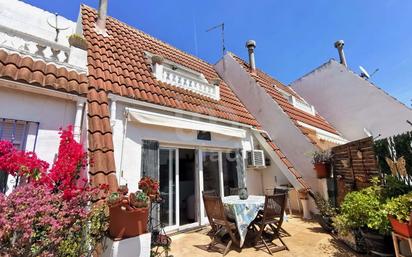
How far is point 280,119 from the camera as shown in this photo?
40.2 ft

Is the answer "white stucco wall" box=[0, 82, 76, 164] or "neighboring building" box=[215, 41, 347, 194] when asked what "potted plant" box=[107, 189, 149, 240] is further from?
"neighboring building" box=[215, 41, 347, 194]

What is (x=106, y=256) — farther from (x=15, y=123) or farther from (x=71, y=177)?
(x=15, y=123)

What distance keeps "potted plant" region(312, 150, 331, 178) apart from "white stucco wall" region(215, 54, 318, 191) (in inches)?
24.2

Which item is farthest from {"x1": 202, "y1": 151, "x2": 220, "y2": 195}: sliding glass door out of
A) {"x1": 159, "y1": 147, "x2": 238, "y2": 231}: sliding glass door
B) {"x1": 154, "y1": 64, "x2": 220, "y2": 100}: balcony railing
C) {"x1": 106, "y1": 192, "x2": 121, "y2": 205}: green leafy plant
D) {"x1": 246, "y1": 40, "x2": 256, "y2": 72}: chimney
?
{"x1": 246, "y1": 40, "x2": 256, "y2": 72}: chimney

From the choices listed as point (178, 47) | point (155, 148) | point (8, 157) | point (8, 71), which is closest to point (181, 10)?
point (178, 47)

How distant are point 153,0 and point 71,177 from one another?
28.7 ft

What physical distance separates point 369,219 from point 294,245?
2.36 m

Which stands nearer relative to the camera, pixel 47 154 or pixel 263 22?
pixel 47 154

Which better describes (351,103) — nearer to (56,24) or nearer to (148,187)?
(148,187)

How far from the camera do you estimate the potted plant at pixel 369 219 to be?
5.61 metres

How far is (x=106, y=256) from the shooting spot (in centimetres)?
404

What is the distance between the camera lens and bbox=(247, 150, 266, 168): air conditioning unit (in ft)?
36.9

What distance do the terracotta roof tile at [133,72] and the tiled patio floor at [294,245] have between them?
16.4 ft

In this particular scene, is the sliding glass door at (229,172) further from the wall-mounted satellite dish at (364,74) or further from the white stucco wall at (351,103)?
the wall-mounted satellite dish at (364,74)
